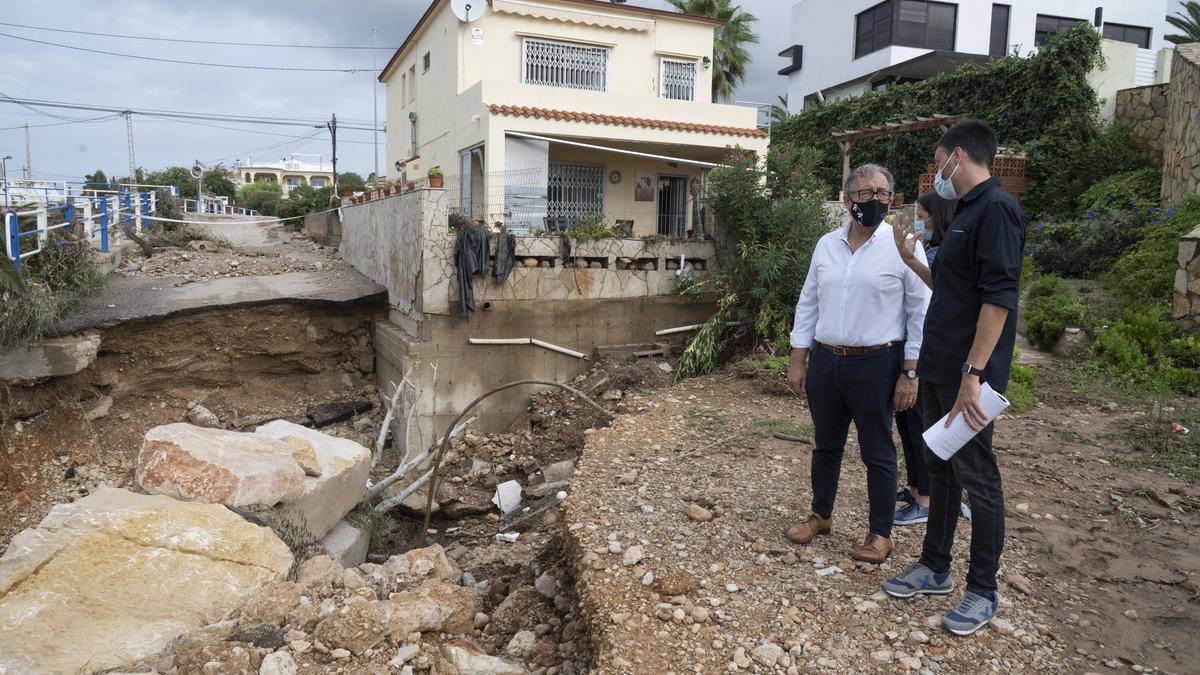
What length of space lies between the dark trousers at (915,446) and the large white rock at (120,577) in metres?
3.58

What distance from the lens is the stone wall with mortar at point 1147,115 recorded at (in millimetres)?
12453

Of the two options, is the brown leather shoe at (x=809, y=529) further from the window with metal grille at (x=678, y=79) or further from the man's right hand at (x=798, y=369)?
the window with metal grille at (x=678, y=79)

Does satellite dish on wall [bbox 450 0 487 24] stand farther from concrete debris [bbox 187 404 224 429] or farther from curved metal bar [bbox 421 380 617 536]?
curved metal bar [bbox 421 380 617 536]

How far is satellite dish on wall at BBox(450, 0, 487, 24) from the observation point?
14.2m

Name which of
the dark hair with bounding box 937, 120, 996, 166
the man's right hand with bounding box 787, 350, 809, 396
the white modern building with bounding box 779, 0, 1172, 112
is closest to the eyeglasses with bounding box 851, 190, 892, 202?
the dark hair with bounding box 937, 120, 996, 166

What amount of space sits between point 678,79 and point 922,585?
48.1ft

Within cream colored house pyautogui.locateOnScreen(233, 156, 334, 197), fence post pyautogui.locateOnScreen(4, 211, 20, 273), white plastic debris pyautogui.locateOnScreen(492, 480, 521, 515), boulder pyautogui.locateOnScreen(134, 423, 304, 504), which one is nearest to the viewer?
boulder pyautogui.locateOnScreen(134, 423, 304, 504)

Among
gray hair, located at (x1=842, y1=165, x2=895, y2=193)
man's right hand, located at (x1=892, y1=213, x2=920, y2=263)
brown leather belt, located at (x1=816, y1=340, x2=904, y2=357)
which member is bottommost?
brown leather belt, located at (x1=816, y1=340, x2=904, y2=357)

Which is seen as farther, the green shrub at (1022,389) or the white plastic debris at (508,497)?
the white plastic debris at (508,497)

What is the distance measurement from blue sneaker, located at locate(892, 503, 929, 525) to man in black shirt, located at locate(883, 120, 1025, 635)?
3.13ft

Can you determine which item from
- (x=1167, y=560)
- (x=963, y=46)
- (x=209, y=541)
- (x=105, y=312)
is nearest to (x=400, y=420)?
(x=105, y=312)

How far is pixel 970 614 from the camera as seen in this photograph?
9.82ft

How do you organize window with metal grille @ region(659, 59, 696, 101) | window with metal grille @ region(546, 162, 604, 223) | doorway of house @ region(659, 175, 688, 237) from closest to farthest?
window with metal grille @ region(546, 162, 604, 223), window with metal grille @ region(659, 59, 696, 101), doorway of house @ region(659, 175, 688, 237)

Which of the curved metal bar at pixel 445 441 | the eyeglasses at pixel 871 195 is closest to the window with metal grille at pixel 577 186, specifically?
the curved metal bar at pixel 445 441
